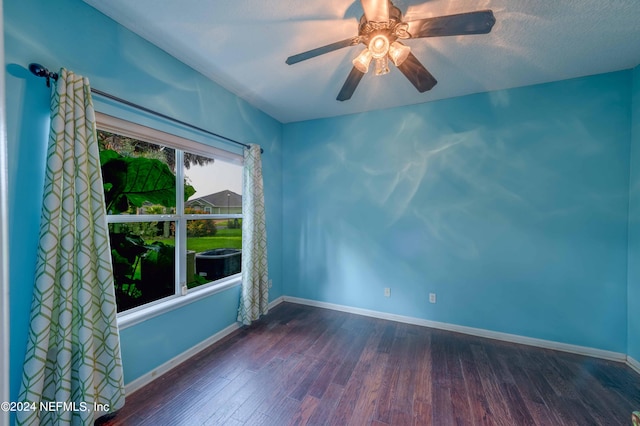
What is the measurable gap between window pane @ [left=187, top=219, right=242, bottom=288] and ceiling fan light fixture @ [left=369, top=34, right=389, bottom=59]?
204 cm

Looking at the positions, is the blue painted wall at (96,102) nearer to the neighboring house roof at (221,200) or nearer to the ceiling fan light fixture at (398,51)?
the neighboring house roof at (221,200)

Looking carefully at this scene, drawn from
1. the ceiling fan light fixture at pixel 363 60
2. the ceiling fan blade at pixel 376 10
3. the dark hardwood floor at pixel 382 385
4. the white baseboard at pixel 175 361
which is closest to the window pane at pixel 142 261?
the white baseboard at pixel 175 361

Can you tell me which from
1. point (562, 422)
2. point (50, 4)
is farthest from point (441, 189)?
point (50, 4)

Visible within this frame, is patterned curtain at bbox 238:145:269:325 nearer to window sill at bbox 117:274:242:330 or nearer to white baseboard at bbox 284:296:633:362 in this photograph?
window sill at bbox 117:274:242:330

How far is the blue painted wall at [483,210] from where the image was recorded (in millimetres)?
2156

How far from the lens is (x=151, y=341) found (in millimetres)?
1833

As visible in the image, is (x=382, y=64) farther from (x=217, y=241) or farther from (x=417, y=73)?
(x=217, y=241)

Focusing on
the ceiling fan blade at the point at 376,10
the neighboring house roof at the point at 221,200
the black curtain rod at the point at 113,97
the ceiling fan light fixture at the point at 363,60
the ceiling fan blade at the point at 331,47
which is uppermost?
the ceiling fan blade at the point at 376,10

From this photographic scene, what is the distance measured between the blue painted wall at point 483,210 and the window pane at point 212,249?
3.07 ft

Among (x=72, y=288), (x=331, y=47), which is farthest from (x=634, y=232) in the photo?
(x=72, y=288)

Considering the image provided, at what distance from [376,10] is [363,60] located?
0.26 m

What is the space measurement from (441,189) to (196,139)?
8.39 ft

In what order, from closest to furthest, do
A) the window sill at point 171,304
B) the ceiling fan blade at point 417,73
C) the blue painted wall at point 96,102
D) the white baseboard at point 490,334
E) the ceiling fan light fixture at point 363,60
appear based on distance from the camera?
1. the blue painted wall at point 96,102
2. the ceiling fan light fixture at point 363,60
3. the ceiling fan blade at point 417,73
4. the window sill at point 171,304
5. the white baseboard at point 490,334

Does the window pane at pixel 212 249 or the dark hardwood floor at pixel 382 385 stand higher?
the window pane at pixel 212 249
